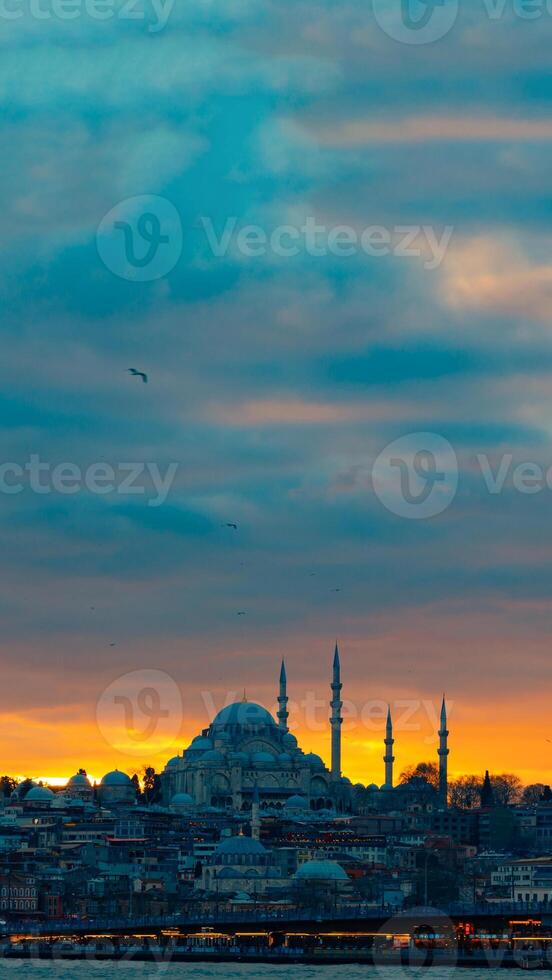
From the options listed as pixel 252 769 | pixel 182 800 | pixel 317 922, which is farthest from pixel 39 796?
pixel 317 922

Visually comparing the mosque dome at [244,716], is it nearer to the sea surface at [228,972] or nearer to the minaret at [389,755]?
the minaret at [389,755]

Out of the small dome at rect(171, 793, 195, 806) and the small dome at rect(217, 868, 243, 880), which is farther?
the small dome at rect(171, 793, 195, 806)

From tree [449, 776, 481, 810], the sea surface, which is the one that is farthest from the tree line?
the sea surface

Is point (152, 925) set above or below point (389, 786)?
Answer: below

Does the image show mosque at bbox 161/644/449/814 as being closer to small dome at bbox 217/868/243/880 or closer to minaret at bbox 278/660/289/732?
minaret at bbox 278/660/289/732

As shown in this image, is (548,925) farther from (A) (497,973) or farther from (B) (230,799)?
(B) (230,799)

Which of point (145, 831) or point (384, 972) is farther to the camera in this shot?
point (145, 831)

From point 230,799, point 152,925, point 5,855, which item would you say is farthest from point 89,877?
point 230,799
